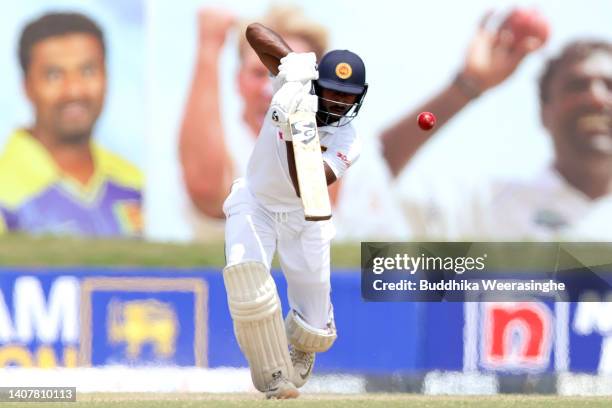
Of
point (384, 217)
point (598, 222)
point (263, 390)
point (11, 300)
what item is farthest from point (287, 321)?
point (598, 222)

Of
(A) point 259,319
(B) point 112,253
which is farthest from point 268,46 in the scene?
(B) point 112,253

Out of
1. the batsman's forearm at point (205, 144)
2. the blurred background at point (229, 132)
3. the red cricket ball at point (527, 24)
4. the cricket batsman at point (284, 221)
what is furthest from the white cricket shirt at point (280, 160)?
Result: the red cricket ball at point (527, 24)

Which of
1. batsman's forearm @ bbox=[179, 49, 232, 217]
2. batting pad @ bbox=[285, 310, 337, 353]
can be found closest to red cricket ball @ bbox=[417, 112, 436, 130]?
batting pad @ bbox=[285, 310, 337, 353]

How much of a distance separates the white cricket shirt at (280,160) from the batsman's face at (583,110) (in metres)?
8.35

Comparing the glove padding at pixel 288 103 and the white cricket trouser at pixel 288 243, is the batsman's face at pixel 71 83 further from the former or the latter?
the glove padding at pixel 288 103

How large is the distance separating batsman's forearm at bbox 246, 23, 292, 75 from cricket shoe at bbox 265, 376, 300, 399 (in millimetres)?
1608

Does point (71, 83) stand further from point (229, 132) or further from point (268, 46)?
point (268, 46)

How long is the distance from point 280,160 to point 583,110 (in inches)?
342

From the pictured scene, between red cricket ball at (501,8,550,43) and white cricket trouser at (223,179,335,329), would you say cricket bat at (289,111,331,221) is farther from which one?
red cricket ball at (501,8,550,43)

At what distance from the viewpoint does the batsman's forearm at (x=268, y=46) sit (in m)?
7.89

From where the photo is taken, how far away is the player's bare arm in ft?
50.4

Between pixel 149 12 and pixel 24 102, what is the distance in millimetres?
1525

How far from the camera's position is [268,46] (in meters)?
7.91

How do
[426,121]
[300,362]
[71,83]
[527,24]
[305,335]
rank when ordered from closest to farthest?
[426,121]
[305,335]
[300,362]
[71,83]
[527,24]
